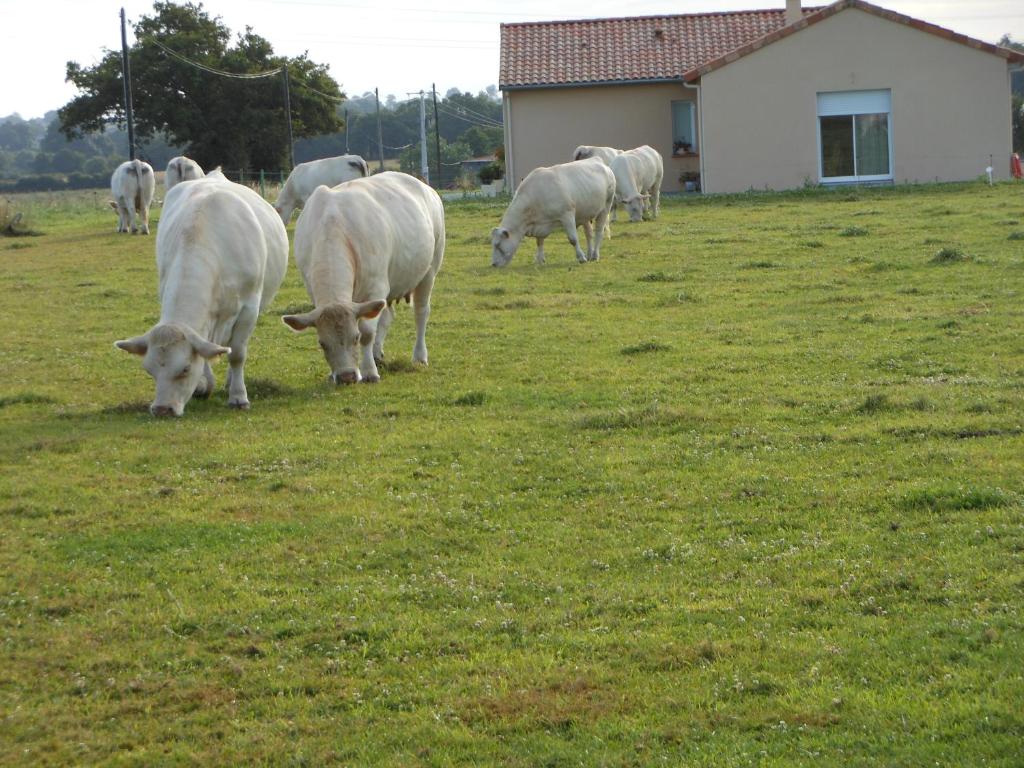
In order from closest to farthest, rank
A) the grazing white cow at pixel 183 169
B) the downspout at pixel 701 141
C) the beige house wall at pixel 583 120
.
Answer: the grazing white cow at pixel 183 169 → the downspout at pixel 701 141 → the beige house wall at pixel 583 120

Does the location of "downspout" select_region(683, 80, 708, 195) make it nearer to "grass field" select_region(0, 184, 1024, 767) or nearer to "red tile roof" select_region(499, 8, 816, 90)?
"red tile roof" select_region(499, 8, 816, 90)

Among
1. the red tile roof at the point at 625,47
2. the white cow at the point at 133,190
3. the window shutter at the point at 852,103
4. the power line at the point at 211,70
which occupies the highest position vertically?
the power line at the point at 211,70

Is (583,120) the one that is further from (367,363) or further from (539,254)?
(367,363)

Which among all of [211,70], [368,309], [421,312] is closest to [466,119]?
[211,70]

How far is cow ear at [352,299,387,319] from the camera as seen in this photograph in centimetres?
1065

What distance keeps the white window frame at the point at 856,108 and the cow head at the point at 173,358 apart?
99.5 ft

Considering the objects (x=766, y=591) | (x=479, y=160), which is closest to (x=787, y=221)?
(x=766, y=591)

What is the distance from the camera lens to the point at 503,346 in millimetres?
13383

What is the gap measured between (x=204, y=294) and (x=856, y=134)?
100ft

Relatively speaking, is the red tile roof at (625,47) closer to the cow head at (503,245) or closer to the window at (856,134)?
the window at (856,134)

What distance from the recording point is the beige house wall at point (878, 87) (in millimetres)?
36625

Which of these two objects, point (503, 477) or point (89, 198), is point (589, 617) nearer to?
point (503, 477)

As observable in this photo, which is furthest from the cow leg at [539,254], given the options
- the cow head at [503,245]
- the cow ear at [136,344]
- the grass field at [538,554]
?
the cow ear at [136,344]

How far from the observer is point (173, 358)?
970 cm
